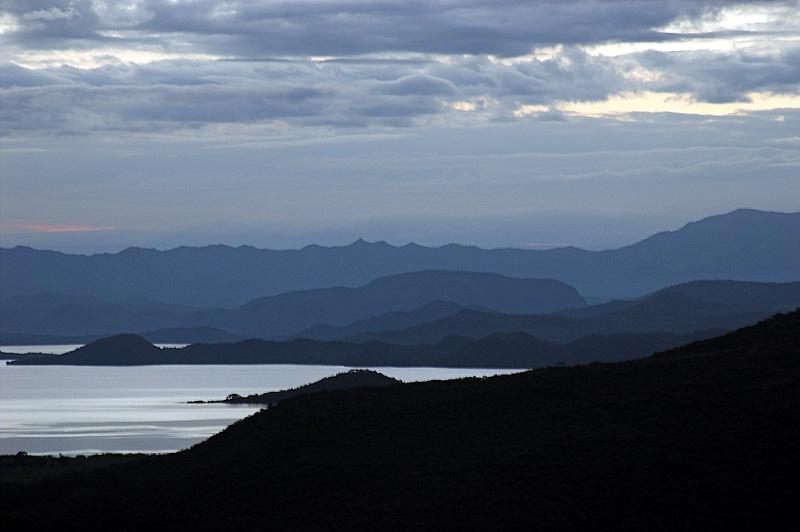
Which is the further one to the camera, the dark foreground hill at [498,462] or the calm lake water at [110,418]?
the calm lake water at [110,418]

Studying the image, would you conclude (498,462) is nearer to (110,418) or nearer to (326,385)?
(110,418)

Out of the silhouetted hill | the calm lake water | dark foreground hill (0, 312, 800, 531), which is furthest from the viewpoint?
the silhouetted hill

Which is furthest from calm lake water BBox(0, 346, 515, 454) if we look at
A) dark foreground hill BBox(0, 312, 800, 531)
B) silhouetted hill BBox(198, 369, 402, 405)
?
dark foreground hill BBox(0, 312, 800, 531)

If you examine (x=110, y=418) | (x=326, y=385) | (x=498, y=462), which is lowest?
(x=498, y=462)

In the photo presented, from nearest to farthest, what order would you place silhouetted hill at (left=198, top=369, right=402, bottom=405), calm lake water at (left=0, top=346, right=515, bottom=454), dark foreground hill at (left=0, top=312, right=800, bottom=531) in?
dark foreground hill at (left=0, top=312, right=800, bottom=531) < calm lake water at (left=0, top=346, right=515, bottom=454) < silhouetted hill at (left=198, top=369, right=402, bottom=405)

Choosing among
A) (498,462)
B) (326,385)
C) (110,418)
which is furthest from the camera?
(326,385)

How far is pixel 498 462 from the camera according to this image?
2292 inches

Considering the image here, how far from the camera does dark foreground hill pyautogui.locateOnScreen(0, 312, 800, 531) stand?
170ft

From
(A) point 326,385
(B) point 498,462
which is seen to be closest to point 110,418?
(A) point 326,385

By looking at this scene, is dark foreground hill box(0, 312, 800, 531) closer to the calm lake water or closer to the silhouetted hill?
the calm lake water

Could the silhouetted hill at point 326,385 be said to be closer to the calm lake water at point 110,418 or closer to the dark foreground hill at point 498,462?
the calm lake water at point 110,418

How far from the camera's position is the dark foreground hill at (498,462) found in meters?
51.8

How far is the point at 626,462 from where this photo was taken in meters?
56.7

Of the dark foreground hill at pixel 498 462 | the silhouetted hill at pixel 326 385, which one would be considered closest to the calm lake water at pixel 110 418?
the silhouetted hill at pixel 326 385
